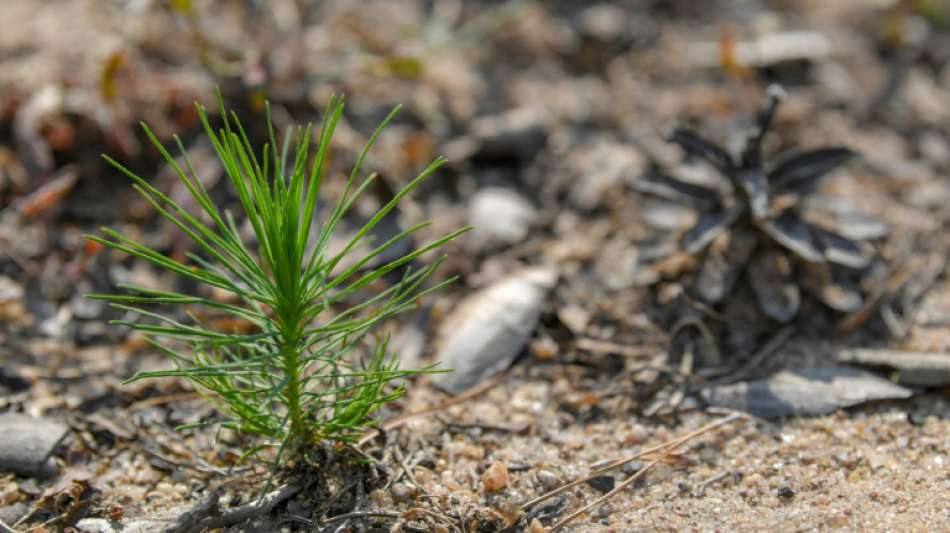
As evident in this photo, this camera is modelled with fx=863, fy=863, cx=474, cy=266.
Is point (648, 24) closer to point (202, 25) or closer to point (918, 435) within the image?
point (202, 25)

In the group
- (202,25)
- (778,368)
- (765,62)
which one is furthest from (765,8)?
(202,25)

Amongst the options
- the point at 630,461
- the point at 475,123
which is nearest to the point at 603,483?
the point at 630,461

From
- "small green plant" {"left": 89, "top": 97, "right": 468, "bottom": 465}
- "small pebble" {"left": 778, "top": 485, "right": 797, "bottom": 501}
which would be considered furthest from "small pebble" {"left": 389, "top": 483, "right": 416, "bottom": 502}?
"small pebble" {"left": 778, "top": 485, "right": 797, "bottom": 501}

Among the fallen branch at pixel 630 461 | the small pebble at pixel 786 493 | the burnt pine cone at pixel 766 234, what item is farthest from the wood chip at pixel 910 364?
the small pebble at pixel 786 493

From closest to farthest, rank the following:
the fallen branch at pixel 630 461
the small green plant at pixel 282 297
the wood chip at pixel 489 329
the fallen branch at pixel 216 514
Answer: the small green plant at pixel 282 297 < the fallen branch at pixel 216 514 < the fallen branch at pixel 630 461 < the wood chip at pixel 489 329

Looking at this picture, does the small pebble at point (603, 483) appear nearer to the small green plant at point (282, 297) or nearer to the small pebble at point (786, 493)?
the small pebble at point (786, 493)

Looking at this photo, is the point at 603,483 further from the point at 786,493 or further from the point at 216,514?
the point at 216,514
